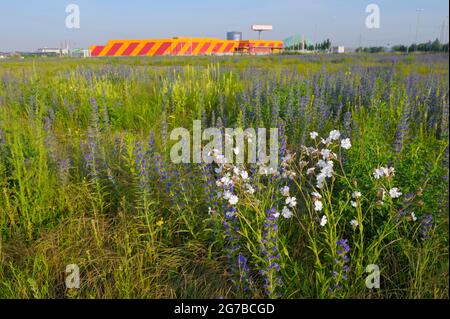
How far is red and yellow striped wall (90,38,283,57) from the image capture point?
31150 mm

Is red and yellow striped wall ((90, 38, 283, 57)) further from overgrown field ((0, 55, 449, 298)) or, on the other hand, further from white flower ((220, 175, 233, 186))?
white flower ((220, 175, 233, 186))

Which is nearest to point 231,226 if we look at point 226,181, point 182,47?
point 226,181

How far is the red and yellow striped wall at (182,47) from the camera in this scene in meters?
31.1

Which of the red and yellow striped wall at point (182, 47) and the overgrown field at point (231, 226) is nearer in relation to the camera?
the overgrown field at point (231, 226)

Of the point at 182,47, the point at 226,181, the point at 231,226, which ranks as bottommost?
the point at 231,226

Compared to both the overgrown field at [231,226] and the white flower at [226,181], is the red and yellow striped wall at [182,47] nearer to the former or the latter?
the overgrown field at [231,226]

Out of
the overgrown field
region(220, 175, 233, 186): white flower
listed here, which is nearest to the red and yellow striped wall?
the overgrown field

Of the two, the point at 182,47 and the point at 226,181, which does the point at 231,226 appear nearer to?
the point at 226,181

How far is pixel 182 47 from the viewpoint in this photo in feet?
105

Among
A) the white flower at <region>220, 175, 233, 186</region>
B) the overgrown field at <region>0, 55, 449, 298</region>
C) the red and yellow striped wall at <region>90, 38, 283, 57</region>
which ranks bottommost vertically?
the overgrown field at <region>0, 55, 449, 298</region>

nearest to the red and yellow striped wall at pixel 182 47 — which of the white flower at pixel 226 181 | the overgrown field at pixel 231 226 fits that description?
the overgrown field at pixel 231 226
